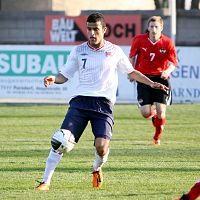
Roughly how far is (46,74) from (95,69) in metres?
16.7

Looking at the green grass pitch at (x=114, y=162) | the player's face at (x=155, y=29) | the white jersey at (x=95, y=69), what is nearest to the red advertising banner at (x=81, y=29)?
the green grass pitch at (x=114, y=162)

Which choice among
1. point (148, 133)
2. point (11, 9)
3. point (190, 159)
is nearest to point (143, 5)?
point (11, 9)

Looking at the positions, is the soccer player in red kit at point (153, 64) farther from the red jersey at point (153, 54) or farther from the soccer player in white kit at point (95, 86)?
the soccer player in white kit at point (95, 86)

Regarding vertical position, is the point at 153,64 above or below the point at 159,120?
above

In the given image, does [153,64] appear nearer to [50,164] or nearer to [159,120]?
[159,120]

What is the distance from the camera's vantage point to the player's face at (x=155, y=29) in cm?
1689

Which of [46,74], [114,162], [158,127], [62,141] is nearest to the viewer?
[62,141]

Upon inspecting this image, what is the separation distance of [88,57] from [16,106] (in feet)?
55.0

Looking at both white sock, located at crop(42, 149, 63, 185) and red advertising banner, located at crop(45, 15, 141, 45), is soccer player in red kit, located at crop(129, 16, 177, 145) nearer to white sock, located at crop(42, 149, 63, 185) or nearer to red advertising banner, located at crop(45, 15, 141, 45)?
white sock, located at crop(42, 149, 63, 185)

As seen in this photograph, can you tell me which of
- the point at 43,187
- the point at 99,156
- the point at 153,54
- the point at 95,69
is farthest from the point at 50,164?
the point at 153,54

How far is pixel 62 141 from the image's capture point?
10.7 m

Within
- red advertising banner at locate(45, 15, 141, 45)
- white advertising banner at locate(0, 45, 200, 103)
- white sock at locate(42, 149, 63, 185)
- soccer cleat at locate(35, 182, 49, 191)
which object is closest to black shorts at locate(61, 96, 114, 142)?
white sock at locate(42, 149, 63, 185)

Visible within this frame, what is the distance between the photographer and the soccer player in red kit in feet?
56.6

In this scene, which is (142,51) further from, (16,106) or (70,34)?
(70,34)
